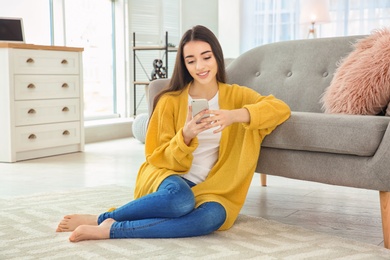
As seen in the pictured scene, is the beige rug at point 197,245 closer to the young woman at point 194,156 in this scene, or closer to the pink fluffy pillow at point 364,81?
the young woman at point 194,156

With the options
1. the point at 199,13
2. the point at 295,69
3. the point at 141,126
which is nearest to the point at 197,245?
the point at 295,69

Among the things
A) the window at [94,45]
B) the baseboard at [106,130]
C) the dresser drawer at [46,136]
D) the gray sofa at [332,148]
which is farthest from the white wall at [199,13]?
the gray sofa at [332,148]

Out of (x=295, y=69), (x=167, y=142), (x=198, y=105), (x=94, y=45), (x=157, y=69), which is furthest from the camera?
(x=94, y=45)

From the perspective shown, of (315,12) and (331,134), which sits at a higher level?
(315,12)

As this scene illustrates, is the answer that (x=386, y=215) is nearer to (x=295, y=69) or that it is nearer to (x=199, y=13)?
(x=295, y=69)

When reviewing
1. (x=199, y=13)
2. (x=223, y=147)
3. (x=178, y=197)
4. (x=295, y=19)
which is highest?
(x=199, y=13)

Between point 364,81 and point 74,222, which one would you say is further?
point 364,81

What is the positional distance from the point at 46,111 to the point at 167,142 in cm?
230

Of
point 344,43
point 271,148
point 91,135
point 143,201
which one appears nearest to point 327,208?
point 271,148

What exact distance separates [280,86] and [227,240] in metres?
1.15

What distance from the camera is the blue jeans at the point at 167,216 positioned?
2010 mm

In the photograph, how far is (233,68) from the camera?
3156 mm

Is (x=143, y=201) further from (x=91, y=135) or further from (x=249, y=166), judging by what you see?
(x=91, y=135)

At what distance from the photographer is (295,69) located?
3.00m
